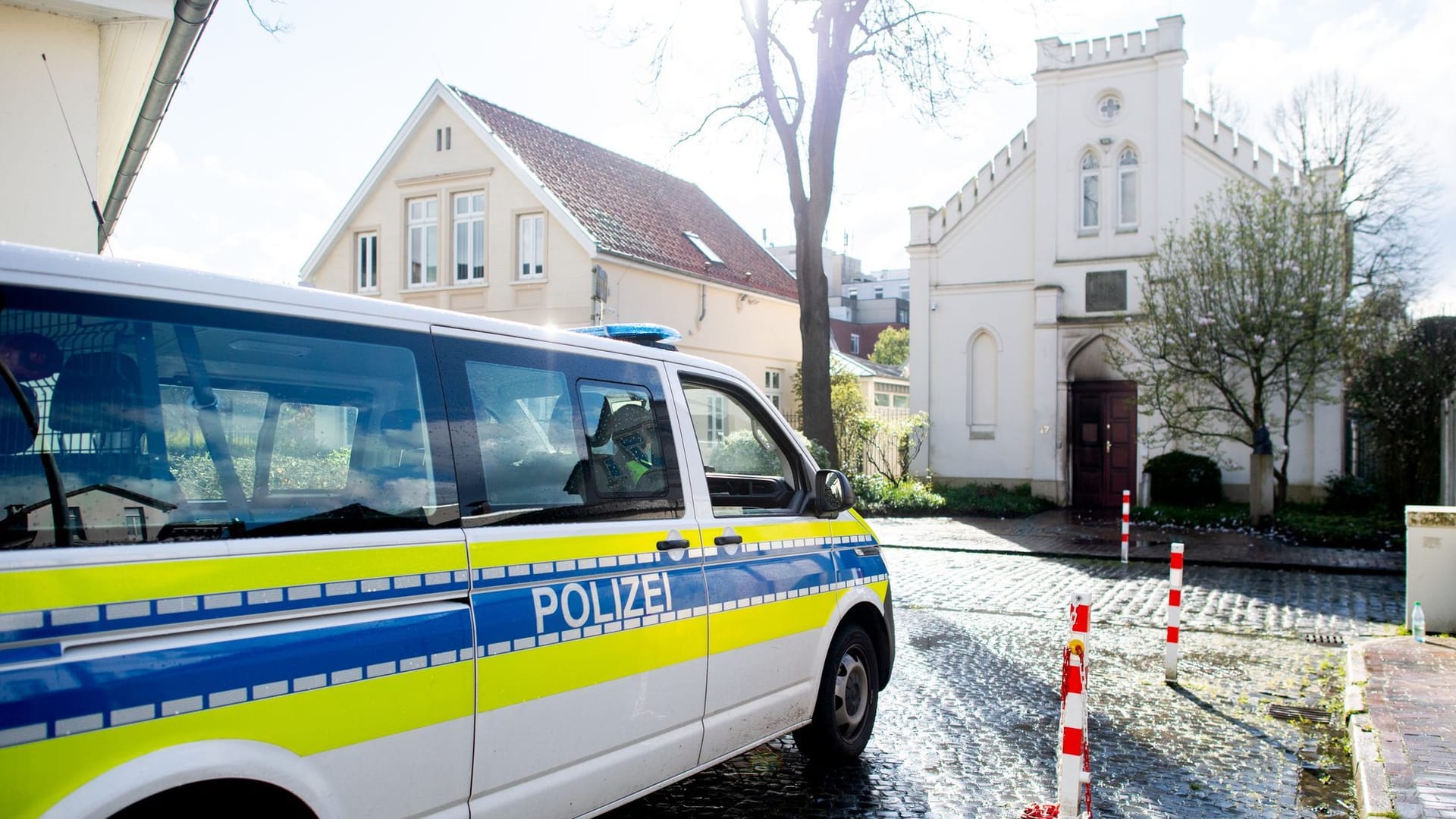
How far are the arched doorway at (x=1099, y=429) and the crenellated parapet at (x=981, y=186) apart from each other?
4.31 meters

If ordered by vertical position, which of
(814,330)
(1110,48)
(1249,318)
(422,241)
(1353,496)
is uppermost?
(1110,48)

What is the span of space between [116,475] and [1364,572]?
45.5 feet

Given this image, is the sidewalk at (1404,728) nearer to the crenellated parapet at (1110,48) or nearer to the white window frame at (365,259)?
the crenellated parapet at (1110,48)

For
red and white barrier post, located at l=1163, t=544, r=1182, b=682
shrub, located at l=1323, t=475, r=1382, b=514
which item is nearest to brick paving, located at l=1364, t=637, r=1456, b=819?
red and white barrier post, located at l=1163, t=544, r=1182, b=682

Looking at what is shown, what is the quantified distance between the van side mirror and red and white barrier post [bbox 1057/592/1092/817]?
53.1 inches

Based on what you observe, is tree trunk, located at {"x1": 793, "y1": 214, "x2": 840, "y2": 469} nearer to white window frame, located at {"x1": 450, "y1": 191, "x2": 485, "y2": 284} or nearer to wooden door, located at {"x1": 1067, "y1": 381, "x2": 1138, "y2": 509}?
wooden door, located at {"x1": 1067, "y1": 381, "x2": 1138, "y2": 509}

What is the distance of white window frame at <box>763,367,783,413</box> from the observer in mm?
29062

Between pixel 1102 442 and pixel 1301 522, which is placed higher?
pixel 1102 442

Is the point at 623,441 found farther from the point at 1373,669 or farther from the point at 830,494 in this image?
the point at 1373,669

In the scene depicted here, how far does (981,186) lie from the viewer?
23.7 metres

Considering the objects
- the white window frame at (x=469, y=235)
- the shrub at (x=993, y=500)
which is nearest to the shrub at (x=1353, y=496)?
the shrub at (x=993, y=500)

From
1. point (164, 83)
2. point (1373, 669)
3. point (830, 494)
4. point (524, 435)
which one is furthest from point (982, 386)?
point (524, 435)

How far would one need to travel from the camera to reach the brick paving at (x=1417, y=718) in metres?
4.76

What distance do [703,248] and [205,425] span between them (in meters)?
24.8
